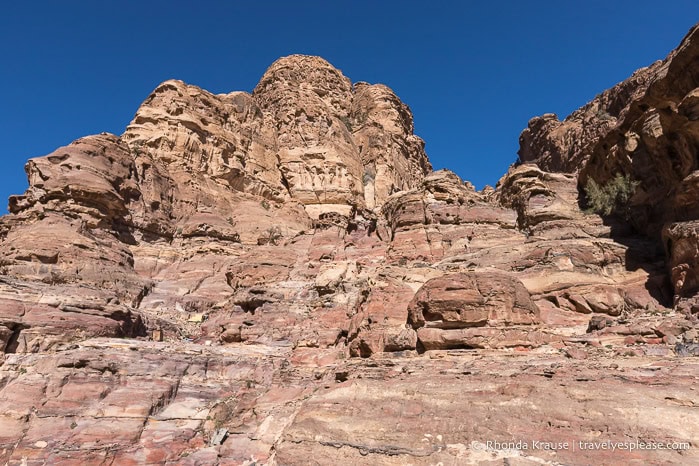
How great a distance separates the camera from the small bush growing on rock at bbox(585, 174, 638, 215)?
94.7 feet

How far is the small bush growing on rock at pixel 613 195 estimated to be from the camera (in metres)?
28.9

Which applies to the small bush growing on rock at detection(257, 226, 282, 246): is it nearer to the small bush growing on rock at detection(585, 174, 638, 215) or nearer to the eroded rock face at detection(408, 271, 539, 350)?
the eroded rock face at detection(408, 271, 539, 350)

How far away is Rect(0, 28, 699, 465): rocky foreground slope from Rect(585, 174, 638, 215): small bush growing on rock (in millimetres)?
660

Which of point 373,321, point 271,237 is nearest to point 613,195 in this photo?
point 373,321

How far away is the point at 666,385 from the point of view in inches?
447

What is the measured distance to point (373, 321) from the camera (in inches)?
797

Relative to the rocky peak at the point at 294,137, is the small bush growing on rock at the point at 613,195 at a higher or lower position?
lower

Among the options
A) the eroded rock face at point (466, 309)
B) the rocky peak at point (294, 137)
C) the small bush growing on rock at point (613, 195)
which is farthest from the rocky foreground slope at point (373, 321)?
the rocky peak at point (294, 137)

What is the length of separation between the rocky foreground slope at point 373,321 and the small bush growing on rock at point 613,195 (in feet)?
2.16

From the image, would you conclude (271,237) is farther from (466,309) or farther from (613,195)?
(466,309)

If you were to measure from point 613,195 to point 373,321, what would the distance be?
65.9ft

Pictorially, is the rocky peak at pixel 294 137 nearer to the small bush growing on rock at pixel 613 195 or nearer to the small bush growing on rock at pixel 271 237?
the small bush growing on rock at pixel 271 237

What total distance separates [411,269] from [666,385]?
538 inches

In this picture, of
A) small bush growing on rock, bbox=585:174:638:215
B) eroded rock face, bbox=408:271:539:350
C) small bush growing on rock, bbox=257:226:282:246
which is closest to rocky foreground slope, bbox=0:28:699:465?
eroded rock face, bbox=408:271:539:350
